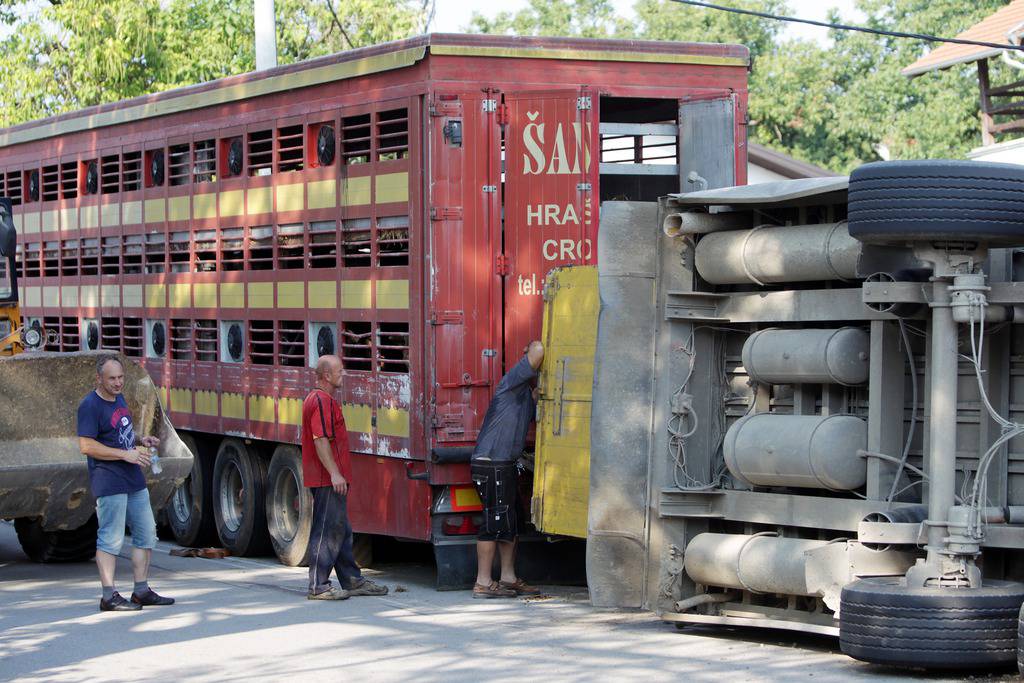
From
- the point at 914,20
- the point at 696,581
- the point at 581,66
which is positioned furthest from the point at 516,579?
the point at 914,20

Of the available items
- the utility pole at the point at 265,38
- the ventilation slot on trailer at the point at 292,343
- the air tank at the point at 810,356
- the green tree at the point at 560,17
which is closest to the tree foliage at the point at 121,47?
the utility pole at the point at 265,38

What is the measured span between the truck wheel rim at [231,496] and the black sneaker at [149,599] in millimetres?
3286

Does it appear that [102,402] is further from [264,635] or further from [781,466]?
[781,466]

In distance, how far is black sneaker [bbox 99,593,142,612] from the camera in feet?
35.3

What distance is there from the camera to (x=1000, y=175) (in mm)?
8016

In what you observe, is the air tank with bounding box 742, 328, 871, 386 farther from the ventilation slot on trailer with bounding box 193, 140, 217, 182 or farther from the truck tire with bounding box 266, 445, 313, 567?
the ventilation slot on trailer with bounding box 193, 140, 217, 182

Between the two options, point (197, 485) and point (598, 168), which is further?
point (197, 485)

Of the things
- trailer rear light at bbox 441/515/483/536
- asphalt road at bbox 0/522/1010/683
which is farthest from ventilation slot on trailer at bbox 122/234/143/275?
trailer rear light at bbox 441/515/483/536

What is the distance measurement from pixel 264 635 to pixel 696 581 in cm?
258

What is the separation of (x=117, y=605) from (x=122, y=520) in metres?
0.55

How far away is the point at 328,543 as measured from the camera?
11.2 meters

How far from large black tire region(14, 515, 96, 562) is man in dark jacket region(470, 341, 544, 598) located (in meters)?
3.96

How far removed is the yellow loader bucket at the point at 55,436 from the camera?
11.8m

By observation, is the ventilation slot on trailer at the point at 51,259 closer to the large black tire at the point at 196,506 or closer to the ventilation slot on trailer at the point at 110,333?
the ventilation slot on trailer at the point at 110,333
